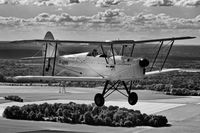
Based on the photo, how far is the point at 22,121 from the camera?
97562 millimetres

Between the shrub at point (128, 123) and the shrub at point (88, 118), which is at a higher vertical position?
the shrub at point (88, 118)

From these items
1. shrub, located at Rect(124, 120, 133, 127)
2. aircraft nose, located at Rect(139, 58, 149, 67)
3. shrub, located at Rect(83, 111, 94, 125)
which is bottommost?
shrub, located at Rect(124, 120, 133, 127)

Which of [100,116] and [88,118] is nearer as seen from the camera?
[88,118]

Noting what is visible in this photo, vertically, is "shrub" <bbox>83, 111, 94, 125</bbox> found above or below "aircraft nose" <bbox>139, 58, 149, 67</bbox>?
below

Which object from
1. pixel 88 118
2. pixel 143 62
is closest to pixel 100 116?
pixel 88 118

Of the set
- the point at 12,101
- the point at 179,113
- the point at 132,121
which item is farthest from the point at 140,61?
the point at 12,101

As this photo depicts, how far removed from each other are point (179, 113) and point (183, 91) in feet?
156

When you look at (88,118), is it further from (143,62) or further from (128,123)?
(143,62)

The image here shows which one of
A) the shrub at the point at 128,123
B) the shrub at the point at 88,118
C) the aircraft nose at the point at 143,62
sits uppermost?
the aircraft nose at the point at 143,62

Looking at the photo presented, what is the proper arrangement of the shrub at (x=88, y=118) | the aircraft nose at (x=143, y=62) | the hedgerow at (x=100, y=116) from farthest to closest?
the shrub at (x=88, y=118) < the hedgerow at (x=100, y=116) < the aircraft nose at (x=143, y=62)

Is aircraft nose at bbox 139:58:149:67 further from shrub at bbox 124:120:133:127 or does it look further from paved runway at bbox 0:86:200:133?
shrub at bbox 124:120:133:127

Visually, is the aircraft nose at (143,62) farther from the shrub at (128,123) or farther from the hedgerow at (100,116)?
the shrub at (128,123)

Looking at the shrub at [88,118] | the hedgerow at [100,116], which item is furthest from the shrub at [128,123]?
the shrub at [88,118]

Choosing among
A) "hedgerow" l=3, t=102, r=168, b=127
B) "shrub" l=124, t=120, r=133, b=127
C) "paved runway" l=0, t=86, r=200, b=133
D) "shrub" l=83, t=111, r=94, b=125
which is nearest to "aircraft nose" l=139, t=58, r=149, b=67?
"paved runway" l=0, t=86, r=200, b=133
